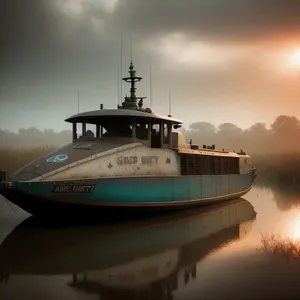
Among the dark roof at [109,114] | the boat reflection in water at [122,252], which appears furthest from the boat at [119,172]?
the boat reflection in water at [122,252]

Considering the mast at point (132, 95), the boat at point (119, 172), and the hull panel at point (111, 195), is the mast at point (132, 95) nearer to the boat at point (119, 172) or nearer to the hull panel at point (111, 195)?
the boat at point (119, 172)

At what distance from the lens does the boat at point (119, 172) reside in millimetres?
10188

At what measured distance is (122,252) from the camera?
8.35 metres

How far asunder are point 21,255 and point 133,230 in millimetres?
3426

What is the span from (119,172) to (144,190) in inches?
39.8

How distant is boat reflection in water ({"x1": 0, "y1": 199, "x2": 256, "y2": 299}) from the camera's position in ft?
20.8

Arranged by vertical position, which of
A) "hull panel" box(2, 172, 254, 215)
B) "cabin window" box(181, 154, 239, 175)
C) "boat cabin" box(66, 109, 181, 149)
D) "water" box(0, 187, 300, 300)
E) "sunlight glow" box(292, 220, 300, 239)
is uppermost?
"boat cabin" box(66, 109, 181, 149)

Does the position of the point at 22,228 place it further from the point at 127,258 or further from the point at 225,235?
the point at 225,235

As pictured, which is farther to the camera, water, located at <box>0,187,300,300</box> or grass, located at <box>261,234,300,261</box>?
grass, located at <box>261,234,300,261</box>

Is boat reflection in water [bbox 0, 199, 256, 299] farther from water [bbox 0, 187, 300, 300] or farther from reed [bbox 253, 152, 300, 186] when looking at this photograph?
reed [bbox 253, 152, 300, 186]

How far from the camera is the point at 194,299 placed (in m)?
5.66

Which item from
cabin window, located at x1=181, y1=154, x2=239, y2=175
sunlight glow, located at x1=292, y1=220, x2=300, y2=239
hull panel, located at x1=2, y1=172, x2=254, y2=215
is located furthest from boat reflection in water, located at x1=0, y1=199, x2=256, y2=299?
cabin window, located at x1=181, y1=154, x2=239, y2=175

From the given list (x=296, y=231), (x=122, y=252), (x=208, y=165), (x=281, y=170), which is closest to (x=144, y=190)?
(x=122, y=252)

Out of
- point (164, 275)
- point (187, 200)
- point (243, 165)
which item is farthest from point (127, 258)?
point (243, 165)
